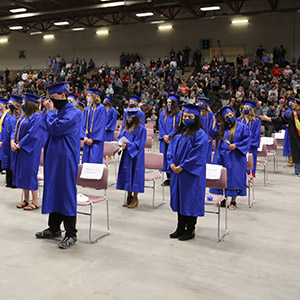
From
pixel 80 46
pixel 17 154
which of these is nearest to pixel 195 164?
pixel 17 154

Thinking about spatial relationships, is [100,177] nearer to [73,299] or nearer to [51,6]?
[73,299]

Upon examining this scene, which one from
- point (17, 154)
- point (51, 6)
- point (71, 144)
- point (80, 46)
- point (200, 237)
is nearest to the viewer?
point (71, 144)

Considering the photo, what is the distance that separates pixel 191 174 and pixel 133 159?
1.80m

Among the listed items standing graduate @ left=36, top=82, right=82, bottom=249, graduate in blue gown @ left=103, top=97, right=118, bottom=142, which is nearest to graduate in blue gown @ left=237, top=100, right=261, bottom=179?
graduate in blue gown @ left=103, top=97, right=118, bottom=142

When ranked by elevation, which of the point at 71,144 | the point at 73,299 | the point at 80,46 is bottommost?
the point at 73,299

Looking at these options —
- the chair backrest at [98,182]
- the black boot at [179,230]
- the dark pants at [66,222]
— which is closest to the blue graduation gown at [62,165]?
the dark pants at [66,222]

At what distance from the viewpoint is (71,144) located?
15.3ft

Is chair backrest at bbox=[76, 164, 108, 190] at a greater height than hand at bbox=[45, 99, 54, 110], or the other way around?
hand at bbox=[45, 99, 54, 110]

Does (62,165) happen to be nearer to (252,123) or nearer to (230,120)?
(230,120)

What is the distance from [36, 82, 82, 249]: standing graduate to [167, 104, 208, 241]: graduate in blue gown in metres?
1.23

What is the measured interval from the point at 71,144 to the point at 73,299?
1806mm

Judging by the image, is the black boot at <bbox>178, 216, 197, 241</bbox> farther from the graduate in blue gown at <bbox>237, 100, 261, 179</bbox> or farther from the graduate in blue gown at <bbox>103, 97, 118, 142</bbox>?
the graduate in blue gown at <bbox>103, 97, 118, 142</bbox>

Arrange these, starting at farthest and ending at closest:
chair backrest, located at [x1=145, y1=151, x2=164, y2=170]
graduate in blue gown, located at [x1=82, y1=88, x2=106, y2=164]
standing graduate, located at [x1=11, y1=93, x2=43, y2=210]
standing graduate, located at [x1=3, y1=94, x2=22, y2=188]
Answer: graduate in blue gown, located at [x1=82, y1=88, x2=106, y2=164] → standing graduate, located at [x1=3, y1=94, x2=22, y2=188] → chair backrest, located at [x1=145, y1=151, x2=164, y2=170] → standing graduate, located at [x1=11, y1=93, x2=43, y2=210]

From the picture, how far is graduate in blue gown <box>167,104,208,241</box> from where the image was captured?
4871mm
